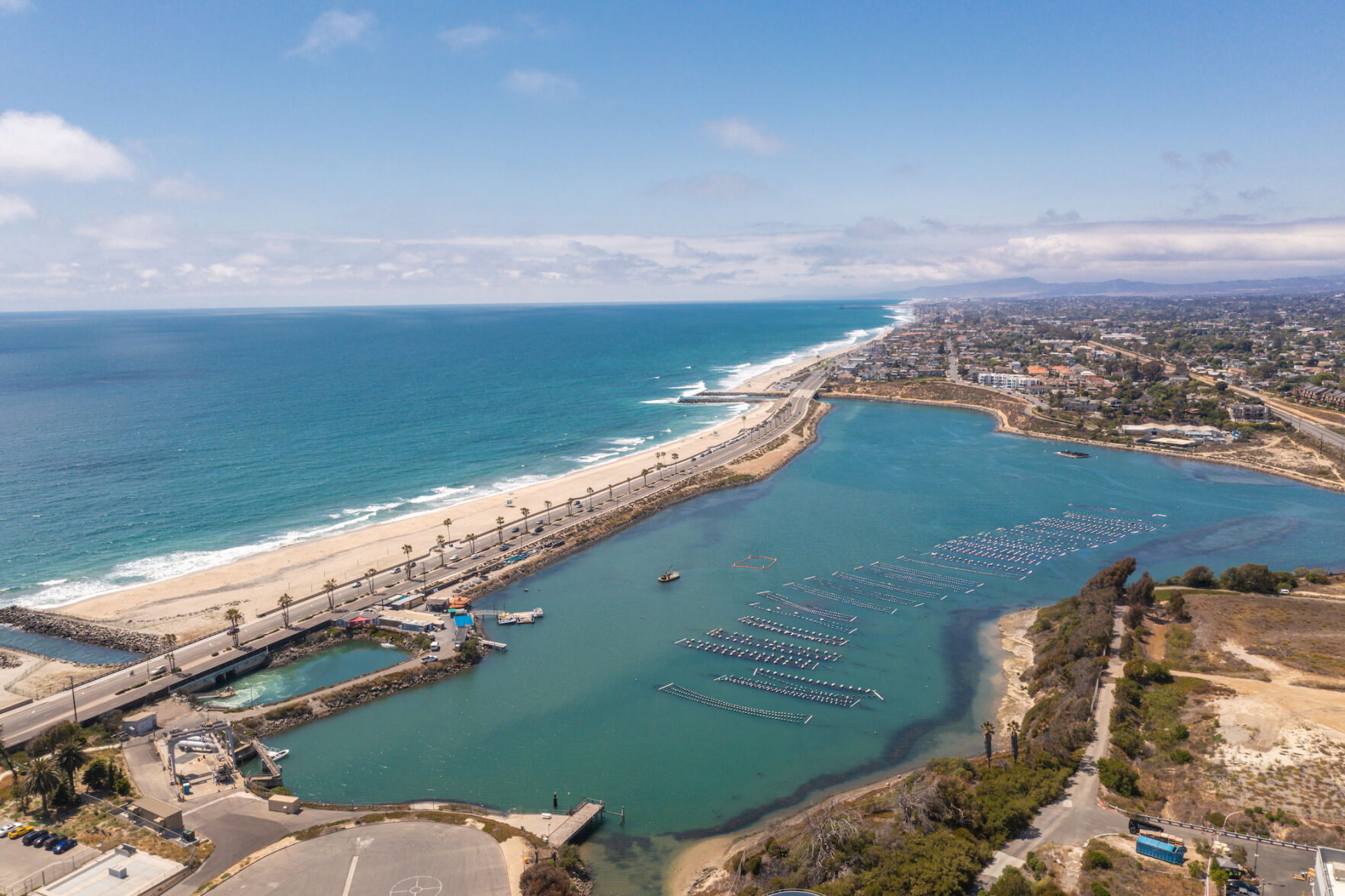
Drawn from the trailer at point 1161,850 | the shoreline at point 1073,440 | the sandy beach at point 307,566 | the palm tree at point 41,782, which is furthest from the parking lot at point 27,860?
the shoreline at point 1073,440

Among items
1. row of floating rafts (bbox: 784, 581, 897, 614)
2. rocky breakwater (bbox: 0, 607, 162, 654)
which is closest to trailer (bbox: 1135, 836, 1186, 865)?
row of floating rafts (bbox: 784, 581, 897, 614)

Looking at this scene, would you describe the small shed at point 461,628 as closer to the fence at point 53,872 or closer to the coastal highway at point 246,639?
the coastal highway at point 246,639

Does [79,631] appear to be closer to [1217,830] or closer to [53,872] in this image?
[53,872]

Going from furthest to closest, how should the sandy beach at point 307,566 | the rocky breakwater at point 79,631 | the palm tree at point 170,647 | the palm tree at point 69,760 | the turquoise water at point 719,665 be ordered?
1. the sandy beach at point 307,566
2. the rocky breakwater at point 79,631
3. the palm tree at point 170,647
4. the turquoise water at point 719,665
5. the palm tree at point 69,760

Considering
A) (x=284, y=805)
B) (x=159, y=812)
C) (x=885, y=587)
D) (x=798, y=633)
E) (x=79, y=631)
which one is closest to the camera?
(x=159, y=812)

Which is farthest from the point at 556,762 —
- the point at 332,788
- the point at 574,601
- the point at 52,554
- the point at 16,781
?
the point at 52,554

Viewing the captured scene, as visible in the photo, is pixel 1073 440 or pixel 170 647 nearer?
pixel 170 647

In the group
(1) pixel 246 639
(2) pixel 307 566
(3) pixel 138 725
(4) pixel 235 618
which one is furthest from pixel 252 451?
(3) pixel 138 725

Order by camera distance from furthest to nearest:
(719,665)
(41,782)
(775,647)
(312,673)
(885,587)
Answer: (885,587)
(775,647)
(719,665)
(312,673)
(41,782)
